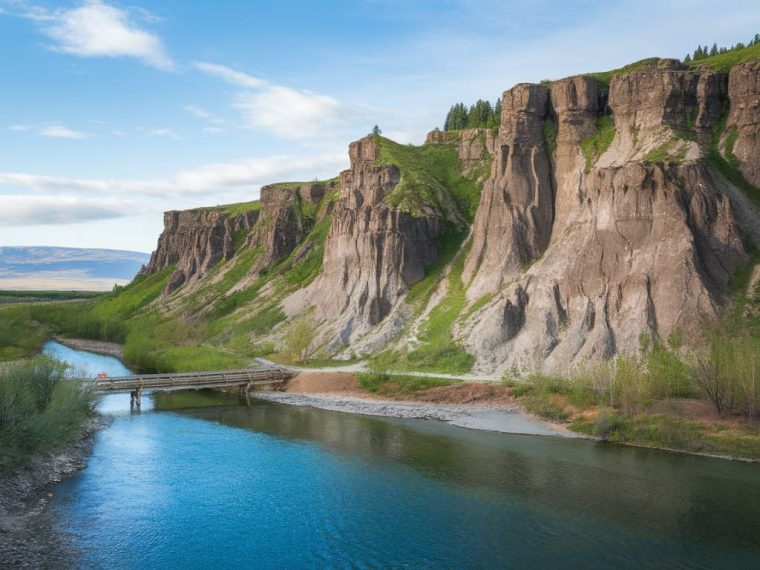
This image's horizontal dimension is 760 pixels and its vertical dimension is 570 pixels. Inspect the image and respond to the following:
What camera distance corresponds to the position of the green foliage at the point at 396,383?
64938 mm

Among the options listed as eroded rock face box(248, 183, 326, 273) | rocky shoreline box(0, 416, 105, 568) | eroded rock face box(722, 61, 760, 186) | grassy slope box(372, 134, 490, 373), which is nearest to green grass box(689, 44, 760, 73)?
eroded rock face box(722, 61, 760, 186)

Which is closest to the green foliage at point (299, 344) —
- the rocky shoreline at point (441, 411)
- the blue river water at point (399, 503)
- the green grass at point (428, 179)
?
the rocky shoreline at point (441, 411)

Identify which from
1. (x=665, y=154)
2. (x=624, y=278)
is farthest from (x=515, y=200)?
(x=624, y=278)

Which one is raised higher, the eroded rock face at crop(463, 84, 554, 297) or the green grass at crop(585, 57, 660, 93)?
the green grass at crop(585, 57, 660, 93)

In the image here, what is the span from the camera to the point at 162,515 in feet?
112

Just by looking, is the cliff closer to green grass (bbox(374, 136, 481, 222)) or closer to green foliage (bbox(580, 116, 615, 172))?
green foliage (bbox(580, 116, 615, 172))

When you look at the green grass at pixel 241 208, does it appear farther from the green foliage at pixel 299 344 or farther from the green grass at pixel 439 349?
the green grass at pixel 439 349

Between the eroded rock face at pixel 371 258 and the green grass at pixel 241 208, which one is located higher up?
the green grass at pixel 241 208

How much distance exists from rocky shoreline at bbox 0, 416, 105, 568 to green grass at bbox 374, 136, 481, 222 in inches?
2443

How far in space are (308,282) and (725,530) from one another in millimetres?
82551

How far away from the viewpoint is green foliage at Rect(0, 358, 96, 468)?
37344mm

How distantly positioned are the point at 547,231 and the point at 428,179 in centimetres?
2674

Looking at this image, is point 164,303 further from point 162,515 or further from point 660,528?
point 660,528

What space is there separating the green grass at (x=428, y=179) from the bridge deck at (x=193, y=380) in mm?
32632
